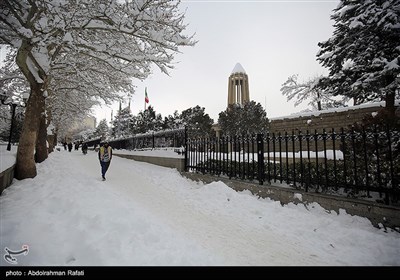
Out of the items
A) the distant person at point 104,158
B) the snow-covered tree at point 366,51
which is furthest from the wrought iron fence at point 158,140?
the snow-covered tree at point 366,51

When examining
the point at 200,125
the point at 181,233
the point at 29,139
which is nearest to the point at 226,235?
the point at 181,233

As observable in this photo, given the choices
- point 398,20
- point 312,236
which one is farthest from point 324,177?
point 398,20

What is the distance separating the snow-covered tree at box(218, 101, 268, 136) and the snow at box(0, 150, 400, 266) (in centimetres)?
3282

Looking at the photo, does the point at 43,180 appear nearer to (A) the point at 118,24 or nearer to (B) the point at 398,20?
(A) the point at 118,24

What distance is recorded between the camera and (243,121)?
37.6m

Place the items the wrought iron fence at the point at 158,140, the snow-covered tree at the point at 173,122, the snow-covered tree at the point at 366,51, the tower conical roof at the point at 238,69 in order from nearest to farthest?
1. the snow-covered tree at the point at 366,51
2. the wrought iron fence at the point at 158,140
3. the snow-covered tree at the point at 173,122
4. the tower conical roof at the point at 238,69

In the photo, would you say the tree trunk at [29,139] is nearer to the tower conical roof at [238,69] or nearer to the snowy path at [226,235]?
the snowy path at [226,235]

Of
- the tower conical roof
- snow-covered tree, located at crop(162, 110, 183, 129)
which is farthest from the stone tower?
snow-covered tree, located at crop(162, 110, 183, 129)

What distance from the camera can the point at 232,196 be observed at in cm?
615

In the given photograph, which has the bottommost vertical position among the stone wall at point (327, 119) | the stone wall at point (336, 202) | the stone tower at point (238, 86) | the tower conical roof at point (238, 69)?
the stone wall at point (336, 202)

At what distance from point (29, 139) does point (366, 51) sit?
46.5 feet

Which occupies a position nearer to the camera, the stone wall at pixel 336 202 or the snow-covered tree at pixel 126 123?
the stone wall at pixel 336 202

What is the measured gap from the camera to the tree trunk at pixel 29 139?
258 inches

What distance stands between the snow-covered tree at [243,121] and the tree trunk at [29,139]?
107 ft
